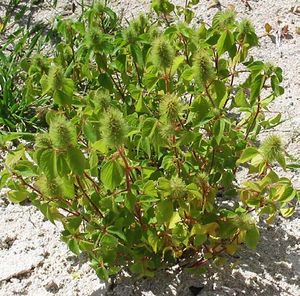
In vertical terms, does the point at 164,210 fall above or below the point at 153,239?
above

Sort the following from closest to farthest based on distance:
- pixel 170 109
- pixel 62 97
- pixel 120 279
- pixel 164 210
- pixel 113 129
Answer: pixel 113 129
pixel 170 109
pixel 164 210
pixel 62 97
pixel 120 279

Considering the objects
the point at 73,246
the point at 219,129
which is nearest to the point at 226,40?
the point at 219,129

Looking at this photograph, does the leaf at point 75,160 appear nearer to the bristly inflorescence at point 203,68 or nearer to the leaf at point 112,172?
the leaf at point 112,172

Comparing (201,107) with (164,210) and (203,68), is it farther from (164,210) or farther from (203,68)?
(164,210)

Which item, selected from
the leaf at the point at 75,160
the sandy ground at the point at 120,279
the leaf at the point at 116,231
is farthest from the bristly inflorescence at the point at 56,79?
the sandy ground at the point at 120,279

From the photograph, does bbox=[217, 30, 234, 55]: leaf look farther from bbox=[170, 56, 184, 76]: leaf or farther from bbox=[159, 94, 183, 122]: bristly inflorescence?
bbox=[159, 94, 183, 122]: bristly inflorescence

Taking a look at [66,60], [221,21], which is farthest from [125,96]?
[221,21]

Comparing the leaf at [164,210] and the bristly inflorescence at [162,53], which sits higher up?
the bristly inflorescence at [162,53]

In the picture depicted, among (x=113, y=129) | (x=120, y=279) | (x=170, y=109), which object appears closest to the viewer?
(x=113, y=129)
